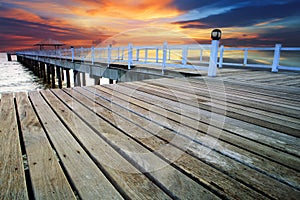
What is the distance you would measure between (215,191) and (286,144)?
86 centimetres

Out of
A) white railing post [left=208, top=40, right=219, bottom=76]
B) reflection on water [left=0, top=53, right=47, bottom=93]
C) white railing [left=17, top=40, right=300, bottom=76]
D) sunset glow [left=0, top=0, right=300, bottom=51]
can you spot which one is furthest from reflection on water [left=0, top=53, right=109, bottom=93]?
white railing post [left=208, top=40, right=219, bottom=76]

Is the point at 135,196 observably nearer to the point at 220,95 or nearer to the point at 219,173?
the point at 219,173

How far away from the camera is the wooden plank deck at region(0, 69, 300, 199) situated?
88 centimetres

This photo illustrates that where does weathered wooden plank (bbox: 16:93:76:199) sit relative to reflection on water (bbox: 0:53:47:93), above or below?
above

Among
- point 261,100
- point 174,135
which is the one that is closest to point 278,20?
point 261,100

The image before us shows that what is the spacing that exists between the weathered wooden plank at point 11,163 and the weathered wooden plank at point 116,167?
37 cm

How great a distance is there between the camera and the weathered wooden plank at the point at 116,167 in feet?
2.80

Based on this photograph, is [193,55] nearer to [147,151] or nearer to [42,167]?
[147,151]

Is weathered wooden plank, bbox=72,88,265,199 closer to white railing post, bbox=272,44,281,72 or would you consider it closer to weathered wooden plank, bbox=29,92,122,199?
weathered wooden plank, bbox=29,92,122,199

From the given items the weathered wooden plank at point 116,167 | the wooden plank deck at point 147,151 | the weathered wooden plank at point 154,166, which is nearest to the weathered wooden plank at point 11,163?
the wooden plank deck at point 147,151

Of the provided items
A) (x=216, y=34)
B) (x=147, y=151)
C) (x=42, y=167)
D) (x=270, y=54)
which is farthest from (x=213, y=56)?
(x=42, y=167)

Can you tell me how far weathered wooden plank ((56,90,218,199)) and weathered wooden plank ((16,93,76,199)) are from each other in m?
0.38

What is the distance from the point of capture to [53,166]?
3.41 ft

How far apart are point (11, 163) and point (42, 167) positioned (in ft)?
0.68
